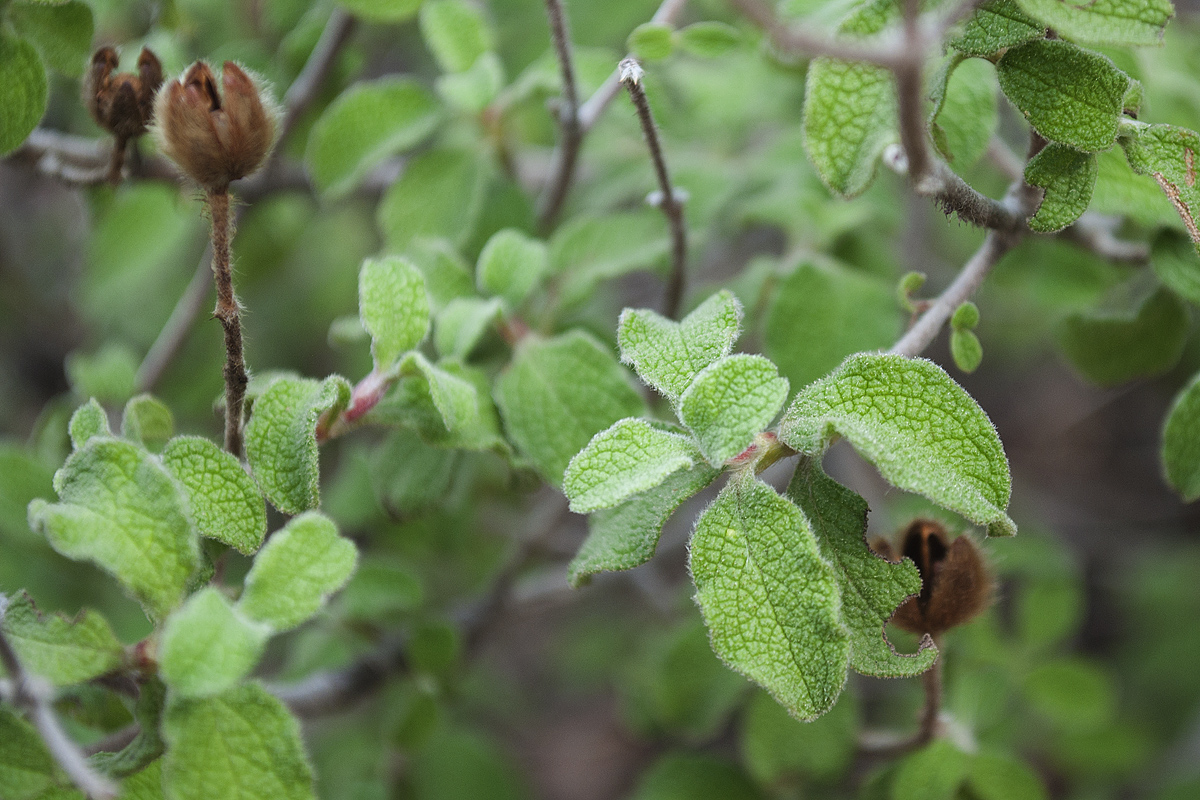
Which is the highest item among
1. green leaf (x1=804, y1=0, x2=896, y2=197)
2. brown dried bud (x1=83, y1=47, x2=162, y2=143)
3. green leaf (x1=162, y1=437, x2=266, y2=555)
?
brown dried bud (x1=83, y1=47, x2=162, y2=143)

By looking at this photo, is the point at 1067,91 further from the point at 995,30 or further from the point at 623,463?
the point at 623,463

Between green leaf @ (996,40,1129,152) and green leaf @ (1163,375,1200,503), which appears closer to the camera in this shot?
green leaf @ (996,40,1129,152)

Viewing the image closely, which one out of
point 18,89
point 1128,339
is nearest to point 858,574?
point 1128,339

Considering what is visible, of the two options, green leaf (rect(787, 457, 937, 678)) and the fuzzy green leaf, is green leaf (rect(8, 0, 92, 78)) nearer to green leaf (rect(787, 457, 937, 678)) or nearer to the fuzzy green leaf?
the fuzzy green leaf

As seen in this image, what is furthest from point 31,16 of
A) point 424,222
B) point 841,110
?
point 841,110

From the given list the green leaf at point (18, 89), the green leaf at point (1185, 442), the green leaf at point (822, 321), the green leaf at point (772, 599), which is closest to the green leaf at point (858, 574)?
the green leaf at point (772, 599)

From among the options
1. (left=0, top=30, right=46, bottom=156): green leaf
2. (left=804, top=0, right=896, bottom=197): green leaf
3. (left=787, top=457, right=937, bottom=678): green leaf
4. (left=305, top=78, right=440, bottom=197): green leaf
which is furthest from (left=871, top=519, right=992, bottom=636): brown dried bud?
(left=0, top=30, right=46, bottom=156): green leaf

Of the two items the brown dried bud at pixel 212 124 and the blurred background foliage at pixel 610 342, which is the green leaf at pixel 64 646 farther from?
the brown dried bud at pixel 212 124
